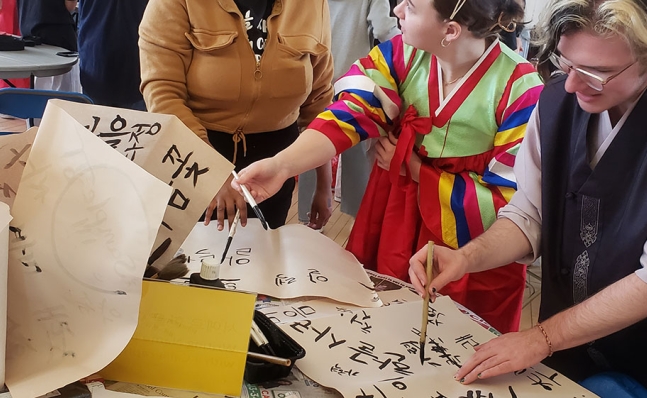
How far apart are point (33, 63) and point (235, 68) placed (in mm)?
1713

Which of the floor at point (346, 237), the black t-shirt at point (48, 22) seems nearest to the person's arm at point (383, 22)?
the floor at point (346, 237)

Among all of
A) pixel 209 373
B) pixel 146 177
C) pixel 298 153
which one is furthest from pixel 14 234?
pixel 298 153

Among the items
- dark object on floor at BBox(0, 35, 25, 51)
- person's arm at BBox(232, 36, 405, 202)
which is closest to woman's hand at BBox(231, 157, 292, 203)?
person's arm at BBox(232, 36, 405, 202)

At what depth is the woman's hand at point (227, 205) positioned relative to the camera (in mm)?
1261

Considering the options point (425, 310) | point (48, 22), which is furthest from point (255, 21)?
point (48, 22)

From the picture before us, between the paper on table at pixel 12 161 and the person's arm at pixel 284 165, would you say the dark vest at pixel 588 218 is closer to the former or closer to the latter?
the person's arm at pixel 284 165

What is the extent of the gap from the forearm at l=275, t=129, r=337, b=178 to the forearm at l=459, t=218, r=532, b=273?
362mm

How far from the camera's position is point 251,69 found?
4.79 feet

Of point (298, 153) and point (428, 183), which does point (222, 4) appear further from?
point (428, 183)

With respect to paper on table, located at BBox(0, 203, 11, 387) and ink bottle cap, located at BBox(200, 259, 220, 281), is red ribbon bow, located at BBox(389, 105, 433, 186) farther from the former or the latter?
paper on table, located at BBox(0, 203, 11, 387)

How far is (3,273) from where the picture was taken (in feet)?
2.11

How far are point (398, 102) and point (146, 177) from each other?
0.84 metres

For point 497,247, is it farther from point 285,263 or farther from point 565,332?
point 285,263

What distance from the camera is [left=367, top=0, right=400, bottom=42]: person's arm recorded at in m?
2.99
